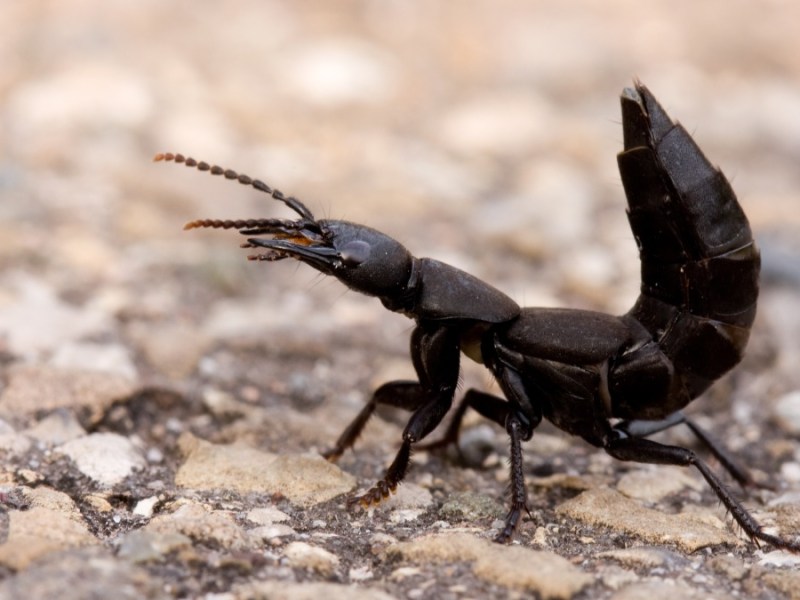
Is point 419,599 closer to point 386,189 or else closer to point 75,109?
point 386,189

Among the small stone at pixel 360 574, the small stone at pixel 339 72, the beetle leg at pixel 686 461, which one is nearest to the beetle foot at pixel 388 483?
the small stone at pixel 360 574

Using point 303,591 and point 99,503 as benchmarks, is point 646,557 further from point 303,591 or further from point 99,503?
point 99,503

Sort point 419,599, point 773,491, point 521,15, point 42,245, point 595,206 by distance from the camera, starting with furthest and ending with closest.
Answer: point 521,15, point 595,206, point 42,245, point 773,491, point 419,599

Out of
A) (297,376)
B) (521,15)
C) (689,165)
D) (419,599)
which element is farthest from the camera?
(521,15)

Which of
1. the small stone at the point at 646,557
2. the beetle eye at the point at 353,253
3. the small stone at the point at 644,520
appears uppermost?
the beetle eye at the point at 353,253

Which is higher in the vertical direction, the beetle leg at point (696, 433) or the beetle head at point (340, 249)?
the beetle head at point (340, 249)

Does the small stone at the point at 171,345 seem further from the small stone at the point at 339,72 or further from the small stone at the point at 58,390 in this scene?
the small stone at the point at 339,72

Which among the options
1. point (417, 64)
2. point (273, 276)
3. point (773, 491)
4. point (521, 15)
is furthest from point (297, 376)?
point (521, 15)
